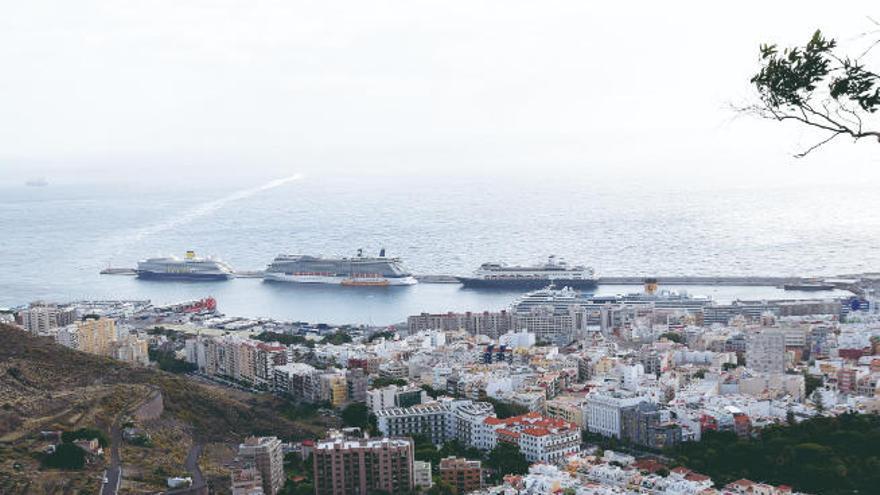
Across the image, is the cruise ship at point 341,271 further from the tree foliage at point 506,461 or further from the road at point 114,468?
the road at point 114,468

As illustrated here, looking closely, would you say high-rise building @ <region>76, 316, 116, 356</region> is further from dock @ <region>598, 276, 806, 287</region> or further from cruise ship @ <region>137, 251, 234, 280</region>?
dock @ <region>598, 276, 806, 287</region>

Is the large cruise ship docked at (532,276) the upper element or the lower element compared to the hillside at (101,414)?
upper

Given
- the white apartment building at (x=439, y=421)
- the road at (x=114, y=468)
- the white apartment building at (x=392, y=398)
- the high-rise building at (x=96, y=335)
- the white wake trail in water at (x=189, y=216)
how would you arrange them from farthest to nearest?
the white wake trail in water at (x=189, y=216), the high-rise building at (x=96, y=335), the white apartment building at (x=392, y=398), the white apartment building at (x=439, y=421), the road at (x=114, y=468)

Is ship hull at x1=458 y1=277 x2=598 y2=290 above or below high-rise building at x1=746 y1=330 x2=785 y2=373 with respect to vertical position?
above

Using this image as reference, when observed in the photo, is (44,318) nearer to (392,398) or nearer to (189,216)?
(392,398)

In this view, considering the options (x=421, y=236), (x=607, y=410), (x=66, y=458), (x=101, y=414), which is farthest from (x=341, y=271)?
(x=66, y=458)

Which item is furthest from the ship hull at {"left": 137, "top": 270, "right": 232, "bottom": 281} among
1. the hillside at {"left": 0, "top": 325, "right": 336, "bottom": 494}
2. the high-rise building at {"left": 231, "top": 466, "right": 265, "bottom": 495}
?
the high-rise building at {"left": 231, "top": 466, "right": 265, "bottom": 495}

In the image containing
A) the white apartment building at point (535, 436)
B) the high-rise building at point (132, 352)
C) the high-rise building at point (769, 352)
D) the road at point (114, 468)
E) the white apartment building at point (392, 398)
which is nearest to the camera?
the road at point (114, 468)

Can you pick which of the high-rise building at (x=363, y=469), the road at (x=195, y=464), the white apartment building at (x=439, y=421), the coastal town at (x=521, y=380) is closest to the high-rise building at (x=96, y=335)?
the coastal town at (x=521, y=380)
